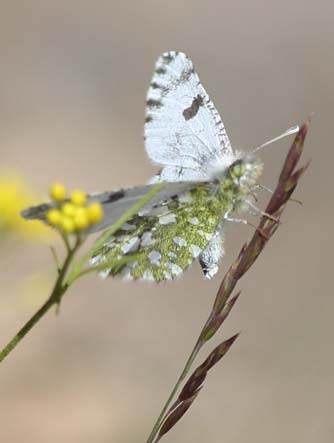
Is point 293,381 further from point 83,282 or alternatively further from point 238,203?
point 238,203

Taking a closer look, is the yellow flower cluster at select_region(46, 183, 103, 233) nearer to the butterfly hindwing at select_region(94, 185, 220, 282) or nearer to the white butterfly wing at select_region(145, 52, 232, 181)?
the butterfly hindwing at select_region(94, 185, 220, 282)

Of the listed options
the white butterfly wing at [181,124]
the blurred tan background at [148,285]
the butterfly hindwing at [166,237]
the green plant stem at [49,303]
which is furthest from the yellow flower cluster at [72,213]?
the white butterfly wing at [181,124]

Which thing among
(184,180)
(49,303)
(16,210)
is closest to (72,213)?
(49,303)

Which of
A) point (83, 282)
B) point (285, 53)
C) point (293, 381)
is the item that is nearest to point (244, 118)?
point (285, 53)

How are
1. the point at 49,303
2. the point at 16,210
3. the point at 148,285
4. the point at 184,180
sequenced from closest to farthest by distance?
the point at 49,303 → the point at 184,180 → the point at 16,210 → the point at 148,285

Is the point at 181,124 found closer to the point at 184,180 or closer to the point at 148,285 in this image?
the point at 184,180

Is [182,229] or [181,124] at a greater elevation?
[181,124]

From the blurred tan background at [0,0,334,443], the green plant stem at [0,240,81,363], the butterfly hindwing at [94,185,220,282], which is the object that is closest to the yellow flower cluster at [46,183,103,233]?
the green plant stem at [0,240,81,363]

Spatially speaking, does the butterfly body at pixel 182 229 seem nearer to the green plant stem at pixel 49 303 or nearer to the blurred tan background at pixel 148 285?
the blurred tan background at pixel 148 285
